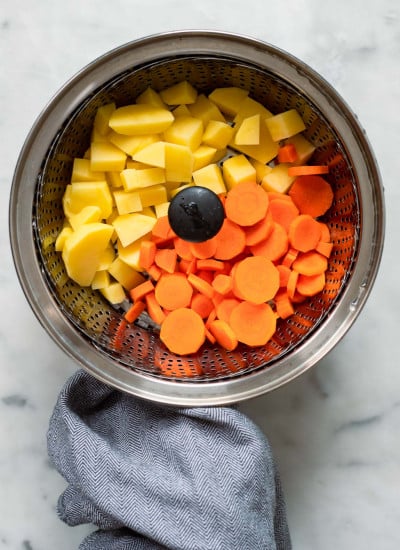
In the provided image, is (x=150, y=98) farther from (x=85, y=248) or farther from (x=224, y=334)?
(x=224, y=334)

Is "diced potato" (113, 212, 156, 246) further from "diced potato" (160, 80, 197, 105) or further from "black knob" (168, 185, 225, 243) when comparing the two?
"diced potato" (160, 80, 197, 105)

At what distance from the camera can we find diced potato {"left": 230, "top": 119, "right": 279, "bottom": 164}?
104 centimetres

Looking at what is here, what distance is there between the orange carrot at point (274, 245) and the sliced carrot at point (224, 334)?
0.41 ft

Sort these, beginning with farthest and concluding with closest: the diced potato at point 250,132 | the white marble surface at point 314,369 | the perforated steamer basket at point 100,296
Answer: the white marble surface at point 314,369, the diced potato at point 250,132, the perforated steamer basket at point 100,296

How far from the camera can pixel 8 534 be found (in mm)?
1203

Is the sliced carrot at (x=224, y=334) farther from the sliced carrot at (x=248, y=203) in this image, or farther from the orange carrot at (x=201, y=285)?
the sliced carrot at (x=248, y=203)

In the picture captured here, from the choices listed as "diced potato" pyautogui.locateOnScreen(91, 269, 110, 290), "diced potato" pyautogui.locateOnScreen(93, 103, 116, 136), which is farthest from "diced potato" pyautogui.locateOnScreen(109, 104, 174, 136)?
"diced potato" pyautogui.locateOnScreen(91, 269, 110, 290)

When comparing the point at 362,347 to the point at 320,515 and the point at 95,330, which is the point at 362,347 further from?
the point at 95,330

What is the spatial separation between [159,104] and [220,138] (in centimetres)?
11

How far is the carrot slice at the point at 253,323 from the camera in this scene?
1026 mm

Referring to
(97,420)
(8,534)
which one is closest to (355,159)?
(97,420)

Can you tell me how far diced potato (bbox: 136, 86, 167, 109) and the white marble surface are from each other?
153 mm

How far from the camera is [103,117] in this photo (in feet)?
3.33

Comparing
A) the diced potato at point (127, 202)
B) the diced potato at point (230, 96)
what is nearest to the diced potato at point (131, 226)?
the diced potato at point (127, 202)
